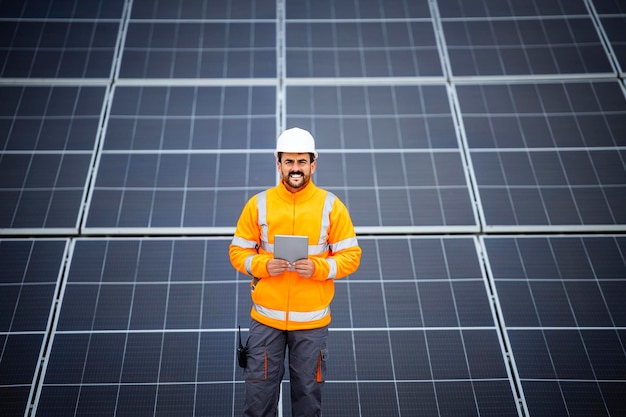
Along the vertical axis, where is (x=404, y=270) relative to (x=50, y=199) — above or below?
below

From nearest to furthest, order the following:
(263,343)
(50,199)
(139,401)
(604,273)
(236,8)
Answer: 1. (263,343)
2. (139,401)
3. (604,273)
4. (50,199)
5. (236,8)

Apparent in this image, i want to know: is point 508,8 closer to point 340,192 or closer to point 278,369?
point 340,192

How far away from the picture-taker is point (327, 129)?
16.2 feet

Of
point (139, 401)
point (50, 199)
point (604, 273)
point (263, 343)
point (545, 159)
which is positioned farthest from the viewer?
point (545, 159)

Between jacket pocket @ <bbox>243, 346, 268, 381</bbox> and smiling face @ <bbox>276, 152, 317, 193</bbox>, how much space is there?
1223mm

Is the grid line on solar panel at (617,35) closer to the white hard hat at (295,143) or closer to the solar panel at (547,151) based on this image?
the solar panel at (547,151)

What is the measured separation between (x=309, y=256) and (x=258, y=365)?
34.4 inches

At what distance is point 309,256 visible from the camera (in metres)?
2.96

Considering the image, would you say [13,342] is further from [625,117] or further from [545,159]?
[625,117]

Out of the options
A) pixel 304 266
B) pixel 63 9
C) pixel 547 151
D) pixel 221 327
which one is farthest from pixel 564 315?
pixel 63 9

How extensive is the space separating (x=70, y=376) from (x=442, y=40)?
5.94 meters

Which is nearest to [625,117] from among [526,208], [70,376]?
[526,208]

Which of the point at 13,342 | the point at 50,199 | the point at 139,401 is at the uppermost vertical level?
the point at 50,199

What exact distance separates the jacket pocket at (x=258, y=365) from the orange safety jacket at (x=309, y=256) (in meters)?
0.21
